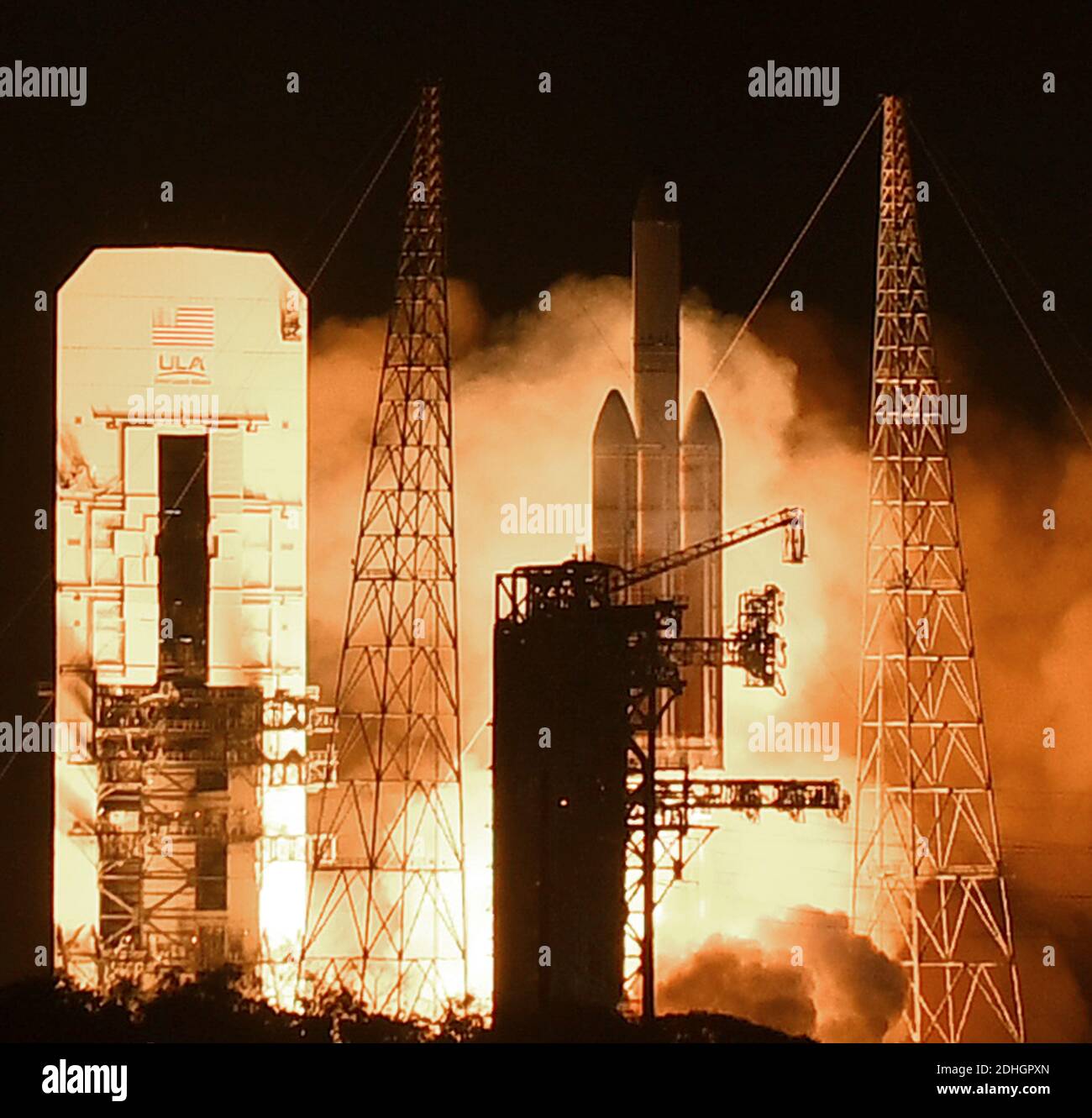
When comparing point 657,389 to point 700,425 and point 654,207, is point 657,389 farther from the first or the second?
point 654,207

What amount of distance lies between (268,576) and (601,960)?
11695 millimetres

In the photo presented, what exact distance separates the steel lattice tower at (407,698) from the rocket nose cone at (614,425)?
2432 mm

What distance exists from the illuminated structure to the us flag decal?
0.03 meters

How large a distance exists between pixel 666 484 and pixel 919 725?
6875 mm

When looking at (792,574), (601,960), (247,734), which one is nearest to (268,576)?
(247,734)

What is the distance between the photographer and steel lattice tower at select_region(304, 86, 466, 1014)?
40.5 m

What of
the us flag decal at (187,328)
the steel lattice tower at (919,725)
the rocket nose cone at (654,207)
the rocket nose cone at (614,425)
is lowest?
the steel lattice tower at (919,725)

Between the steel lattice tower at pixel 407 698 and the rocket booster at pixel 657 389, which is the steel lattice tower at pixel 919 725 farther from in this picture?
the steel lattice tower at pixel 407 698
